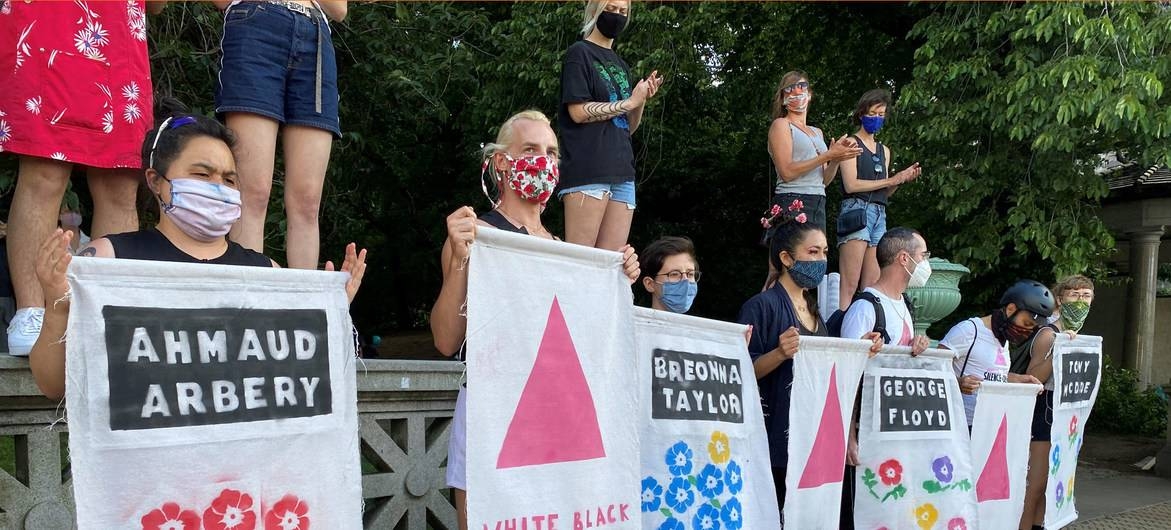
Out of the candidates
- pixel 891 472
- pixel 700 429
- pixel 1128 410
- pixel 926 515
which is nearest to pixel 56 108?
pixel 700 429

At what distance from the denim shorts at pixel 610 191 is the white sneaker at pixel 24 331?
2280 millimetres

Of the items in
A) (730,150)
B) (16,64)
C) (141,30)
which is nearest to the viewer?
(16,64)

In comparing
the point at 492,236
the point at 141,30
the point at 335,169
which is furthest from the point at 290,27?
the point at 335,169

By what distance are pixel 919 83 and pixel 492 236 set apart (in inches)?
284

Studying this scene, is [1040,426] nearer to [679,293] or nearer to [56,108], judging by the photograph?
[679,293]

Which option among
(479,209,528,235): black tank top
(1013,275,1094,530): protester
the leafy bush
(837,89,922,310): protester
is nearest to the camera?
(479,209,528,235): black tank top

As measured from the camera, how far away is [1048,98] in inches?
311

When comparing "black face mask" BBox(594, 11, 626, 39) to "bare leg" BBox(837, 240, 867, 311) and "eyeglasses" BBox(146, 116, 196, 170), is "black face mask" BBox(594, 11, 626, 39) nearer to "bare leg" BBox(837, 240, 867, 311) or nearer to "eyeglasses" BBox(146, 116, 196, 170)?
"eyeglasses" BBox(146, 116, 196, 170)

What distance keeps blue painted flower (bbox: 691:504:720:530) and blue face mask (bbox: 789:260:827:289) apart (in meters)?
1.18

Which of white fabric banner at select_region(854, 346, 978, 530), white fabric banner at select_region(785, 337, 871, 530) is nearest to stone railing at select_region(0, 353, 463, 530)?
white fabric banner at select_region(785, 337, 871, 530)

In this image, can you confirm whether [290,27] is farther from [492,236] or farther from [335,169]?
[335,169]

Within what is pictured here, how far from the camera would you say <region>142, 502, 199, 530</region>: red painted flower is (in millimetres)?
2389

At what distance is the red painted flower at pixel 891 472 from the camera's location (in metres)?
4.88

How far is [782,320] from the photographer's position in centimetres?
441
